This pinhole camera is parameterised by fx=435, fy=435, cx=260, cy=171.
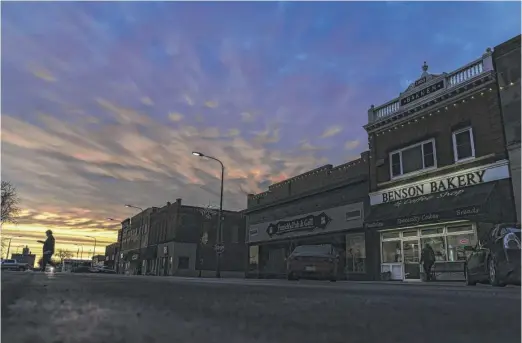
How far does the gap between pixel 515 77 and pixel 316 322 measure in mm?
21126

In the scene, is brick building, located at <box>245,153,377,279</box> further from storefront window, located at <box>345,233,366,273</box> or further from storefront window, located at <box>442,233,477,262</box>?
storefront window, located at <box>442,233,477,262</box>

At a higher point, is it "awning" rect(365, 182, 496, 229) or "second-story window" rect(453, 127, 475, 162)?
"second-story window" rect(453, 127, 475, 162)

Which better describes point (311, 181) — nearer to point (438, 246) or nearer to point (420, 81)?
point (420, 81)

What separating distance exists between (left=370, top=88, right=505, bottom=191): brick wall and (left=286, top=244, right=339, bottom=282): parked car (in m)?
9.04

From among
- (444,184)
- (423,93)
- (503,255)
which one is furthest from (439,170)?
(503,255)

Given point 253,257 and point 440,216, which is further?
point 253,257

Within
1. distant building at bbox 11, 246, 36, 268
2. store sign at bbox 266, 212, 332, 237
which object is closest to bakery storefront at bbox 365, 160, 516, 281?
store sign at bbox 266, 212, 332, 237

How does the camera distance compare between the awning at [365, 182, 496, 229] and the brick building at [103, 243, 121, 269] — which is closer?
the awning at [365, 182, 496, 229]

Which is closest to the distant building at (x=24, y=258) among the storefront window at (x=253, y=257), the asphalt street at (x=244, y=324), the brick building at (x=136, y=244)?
the brick building at (x=136, y=244)

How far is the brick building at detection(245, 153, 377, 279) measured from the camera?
92.8 feet

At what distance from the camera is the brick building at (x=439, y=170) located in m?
20.9

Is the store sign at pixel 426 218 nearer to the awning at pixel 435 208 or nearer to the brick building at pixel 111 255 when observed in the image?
the awning at pixel 435 208

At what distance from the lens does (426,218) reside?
73.0ft

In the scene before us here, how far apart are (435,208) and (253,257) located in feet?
70.6
